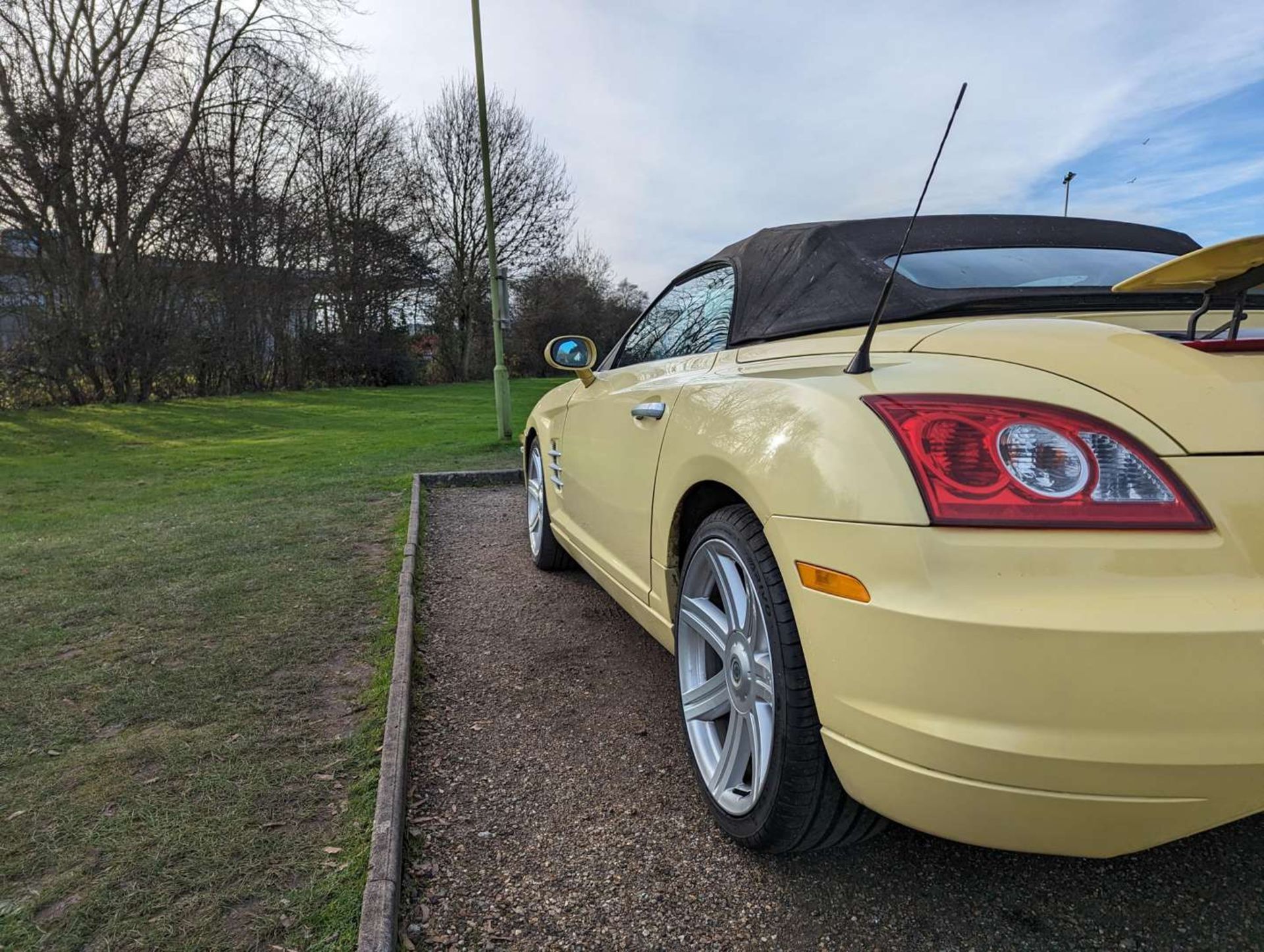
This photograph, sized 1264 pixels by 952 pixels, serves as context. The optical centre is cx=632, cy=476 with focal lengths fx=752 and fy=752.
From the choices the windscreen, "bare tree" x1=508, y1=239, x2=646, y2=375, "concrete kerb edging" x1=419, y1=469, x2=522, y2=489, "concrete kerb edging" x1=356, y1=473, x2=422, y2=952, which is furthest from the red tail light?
"bare tree" x1=508, y1=239, x2=646, y2=375

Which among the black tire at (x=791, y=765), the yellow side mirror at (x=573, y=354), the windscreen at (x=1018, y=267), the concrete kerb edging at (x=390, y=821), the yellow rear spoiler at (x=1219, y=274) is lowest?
the concrete kerb edging at (x=390, y=821)

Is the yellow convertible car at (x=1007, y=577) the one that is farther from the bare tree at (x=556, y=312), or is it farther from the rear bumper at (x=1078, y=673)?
the bare tree at (x=556, y=312)

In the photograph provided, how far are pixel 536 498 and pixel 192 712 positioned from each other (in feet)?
7.48

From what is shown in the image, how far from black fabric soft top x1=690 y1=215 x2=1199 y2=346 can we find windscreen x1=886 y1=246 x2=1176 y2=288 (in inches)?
2.0

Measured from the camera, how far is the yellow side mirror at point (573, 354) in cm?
365

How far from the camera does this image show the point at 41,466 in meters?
8.88

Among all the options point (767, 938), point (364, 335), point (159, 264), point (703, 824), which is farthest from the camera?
point (364, 335)

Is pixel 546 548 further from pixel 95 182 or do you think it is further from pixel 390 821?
pixel 95 182

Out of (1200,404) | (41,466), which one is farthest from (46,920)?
(41,466)

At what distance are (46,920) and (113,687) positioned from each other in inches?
52.6

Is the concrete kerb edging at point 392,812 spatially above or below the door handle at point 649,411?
below

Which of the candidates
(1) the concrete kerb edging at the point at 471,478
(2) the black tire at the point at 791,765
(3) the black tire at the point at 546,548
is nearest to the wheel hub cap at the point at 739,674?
(2) the black tire at the point at 791,765

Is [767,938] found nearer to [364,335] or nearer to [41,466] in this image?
[41,466]

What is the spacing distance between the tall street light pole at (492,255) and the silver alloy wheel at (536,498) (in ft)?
16.3
